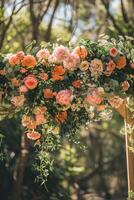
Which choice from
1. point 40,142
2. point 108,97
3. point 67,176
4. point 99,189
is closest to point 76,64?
point 108,97

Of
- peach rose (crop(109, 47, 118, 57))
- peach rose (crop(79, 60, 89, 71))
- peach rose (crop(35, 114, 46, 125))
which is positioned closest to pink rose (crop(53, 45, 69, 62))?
peach rose (crop(79, 60, 89, 71))

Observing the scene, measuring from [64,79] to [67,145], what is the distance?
5279 millimetres

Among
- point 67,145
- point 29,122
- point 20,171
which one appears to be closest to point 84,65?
point 29,122

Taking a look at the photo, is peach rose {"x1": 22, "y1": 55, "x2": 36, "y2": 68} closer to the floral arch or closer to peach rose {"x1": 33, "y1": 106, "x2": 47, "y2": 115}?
the floral arch

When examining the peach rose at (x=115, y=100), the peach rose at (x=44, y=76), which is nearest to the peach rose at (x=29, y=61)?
the peach rose at (x=44, y=76)

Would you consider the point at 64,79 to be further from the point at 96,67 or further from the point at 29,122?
the point at 29,122

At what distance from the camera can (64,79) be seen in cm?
376

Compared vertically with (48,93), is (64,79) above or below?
above

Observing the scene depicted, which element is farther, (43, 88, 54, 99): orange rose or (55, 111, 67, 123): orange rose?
(55, 111, 67, 123): orange rose

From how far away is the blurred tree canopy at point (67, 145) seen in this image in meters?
7.24

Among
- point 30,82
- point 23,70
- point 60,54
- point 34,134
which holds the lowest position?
point 34,134

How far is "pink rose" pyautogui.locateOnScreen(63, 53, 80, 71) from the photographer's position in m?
3.68

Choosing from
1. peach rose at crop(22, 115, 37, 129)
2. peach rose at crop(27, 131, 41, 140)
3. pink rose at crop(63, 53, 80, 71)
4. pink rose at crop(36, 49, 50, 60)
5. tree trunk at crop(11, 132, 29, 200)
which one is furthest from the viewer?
tree trunk at crop(11, 132, 29, 200)

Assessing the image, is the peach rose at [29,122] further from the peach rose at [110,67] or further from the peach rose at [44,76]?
the peach rose at [110,67]
